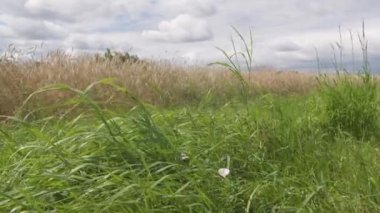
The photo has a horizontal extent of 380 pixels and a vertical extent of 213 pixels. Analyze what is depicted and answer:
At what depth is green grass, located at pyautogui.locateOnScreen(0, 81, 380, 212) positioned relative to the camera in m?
2.27

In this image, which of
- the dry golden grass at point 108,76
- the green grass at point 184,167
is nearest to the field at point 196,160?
the green grass at point 184,167

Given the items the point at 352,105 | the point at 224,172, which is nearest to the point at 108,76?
the point at 352,105

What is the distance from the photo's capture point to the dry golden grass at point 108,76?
271 inches

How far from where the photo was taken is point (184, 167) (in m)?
2.57

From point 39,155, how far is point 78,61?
22.6 feet

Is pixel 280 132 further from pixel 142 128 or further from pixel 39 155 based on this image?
pixel 39 155

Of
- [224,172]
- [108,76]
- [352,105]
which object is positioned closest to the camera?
[224,172]

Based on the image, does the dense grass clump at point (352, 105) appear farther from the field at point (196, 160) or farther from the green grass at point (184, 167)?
the green grass at point (184, 167)

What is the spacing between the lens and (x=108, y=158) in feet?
8.70

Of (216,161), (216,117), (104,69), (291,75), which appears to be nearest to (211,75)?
(104,69)

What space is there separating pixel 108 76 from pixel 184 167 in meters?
6.77

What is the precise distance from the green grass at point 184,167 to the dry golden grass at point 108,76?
224cm

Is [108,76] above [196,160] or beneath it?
above

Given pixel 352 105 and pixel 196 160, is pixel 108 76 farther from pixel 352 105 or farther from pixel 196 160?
pixel 196 160
